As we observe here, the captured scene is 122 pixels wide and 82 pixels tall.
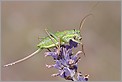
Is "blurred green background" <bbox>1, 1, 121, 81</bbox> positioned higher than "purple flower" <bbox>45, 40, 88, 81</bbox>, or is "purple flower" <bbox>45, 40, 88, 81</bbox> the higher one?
"blurred green background" <bbox>1, 1, 121, 81</bbox>

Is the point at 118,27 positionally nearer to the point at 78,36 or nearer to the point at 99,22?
the point at 99,22

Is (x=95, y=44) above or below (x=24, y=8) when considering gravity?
below

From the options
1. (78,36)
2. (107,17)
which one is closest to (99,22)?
(107,17)

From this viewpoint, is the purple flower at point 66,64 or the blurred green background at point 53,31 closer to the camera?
the purple flower at point 66,64

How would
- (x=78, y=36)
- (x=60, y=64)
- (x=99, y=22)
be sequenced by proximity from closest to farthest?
(x=60, y=64), (x=78, y=36), (x=99, y=22)

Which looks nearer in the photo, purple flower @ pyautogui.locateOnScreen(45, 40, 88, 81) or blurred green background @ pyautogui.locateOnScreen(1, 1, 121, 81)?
purple flower @ pyautogui.locateOnScreen(45, 40, 88, 81)

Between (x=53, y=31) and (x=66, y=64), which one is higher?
(x=53, y=31)

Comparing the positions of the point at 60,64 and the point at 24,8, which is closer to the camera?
the point at 60,64

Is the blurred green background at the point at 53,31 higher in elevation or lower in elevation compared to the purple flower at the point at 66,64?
higher
